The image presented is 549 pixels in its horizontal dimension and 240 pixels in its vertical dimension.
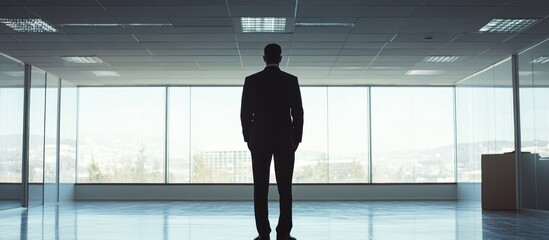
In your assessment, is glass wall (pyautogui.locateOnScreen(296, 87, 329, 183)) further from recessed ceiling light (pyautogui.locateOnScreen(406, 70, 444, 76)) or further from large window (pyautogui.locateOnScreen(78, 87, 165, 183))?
large window (pyautogui.locateOnScreen(78, 87, 165, 183))

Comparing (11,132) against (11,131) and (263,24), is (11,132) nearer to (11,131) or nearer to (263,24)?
(11,131)

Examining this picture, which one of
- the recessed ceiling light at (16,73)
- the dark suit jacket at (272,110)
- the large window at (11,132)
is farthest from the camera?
the recessed ceiling light at (16,73)

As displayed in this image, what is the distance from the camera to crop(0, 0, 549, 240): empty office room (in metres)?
7.40

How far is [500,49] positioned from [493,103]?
86.1 inches

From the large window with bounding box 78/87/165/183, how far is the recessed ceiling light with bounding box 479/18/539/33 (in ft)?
29.3

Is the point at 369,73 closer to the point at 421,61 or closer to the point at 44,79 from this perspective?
the point at 421,61

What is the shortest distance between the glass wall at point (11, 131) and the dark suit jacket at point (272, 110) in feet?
28.5

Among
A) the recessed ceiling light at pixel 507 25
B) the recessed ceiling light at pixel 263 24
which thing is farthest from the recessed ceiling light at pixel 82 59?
the recessed ceiling light at pixel 507 25

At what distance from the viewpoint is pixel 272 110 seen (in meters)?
4.31

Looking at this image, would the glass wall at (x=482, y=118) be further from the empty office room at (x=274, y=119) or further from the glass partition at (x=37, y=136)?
the glass partition at (x=37, y=136)

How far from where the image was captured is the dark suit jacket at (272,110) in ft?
14.0

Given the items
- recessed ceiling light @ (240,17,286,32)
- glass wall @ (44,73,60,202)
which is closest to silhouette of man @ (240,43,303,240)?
recessed ceiling light @ (240,17,286,32)

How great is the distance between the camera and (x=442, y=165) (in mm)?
16000

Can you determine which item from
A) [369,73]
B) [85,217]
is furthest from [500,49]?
[85,217]
